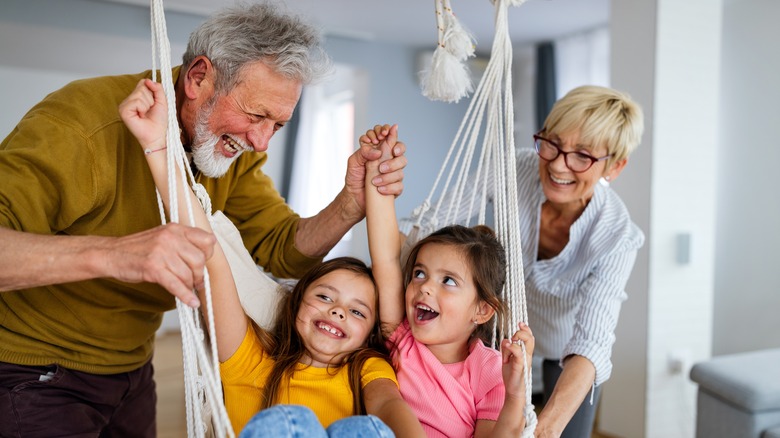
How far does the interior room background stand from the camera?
3.43 m

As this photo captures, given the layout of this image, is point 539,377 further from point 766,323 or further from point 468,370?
point 468,370

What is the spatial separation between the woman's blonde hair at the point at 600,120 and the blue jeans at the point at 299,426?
42.5 inches

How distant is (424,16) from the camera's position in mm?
5098

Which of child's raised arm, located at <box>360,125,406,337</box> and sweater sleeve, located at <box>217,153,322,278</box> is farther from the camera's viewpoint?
sweater sleeve, located at <box>217,153,322,278</box>

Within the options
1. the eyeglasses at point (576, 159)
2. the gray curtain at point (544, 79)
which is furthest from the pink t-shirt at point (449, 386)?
the gray curtain at point (544, 79)

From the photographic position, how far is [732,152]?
431 cm

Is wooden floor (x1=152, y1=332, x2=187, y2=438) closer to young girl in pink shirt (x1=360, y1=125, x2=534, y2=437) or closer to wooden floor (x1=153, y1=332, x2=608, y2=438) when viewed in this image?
wooden floor (x1=153, y1=332, x2=608, y2=438)

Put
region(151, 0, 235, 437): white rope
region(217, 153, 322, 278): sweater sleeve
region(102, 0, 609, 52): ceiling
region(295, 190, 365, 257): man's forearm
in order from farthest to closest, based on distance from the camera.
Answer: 1. region(102, 0, 609, 52): ceiling
2. region(217, 153, 322, 278): sweater sleeve
3. region(295, 190, 365, 257): man's forearm
4. region(151, 0, 235, 437): white rope

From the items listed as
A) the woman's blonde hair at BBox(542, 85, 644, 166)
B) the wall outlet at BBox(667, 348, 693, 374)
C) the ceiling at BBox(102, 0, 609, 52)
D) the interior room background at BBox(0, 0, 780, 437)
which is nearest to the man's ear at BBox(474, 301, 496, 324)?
the woman's blonde hair at BBox(542, 85, 644, 166)

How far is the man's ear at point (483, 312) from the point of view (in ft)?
5.20

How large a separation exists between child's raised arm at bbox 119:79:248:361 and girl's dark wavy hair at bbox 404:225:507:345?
1.35 feet

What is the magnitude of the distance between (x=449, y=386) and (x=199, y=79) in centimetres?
85

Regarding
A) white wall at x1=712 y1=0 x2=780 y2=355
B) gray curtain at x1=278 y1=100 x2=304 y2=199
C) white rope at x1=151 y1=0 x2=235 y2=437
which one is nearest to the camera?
white rope at x1=151 y1=0 x2=235 y2=437

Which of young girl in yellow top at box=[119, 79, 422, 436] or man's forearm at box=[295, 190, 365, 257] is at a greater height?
man's forearm at box=[295, 190, 365, 257]
